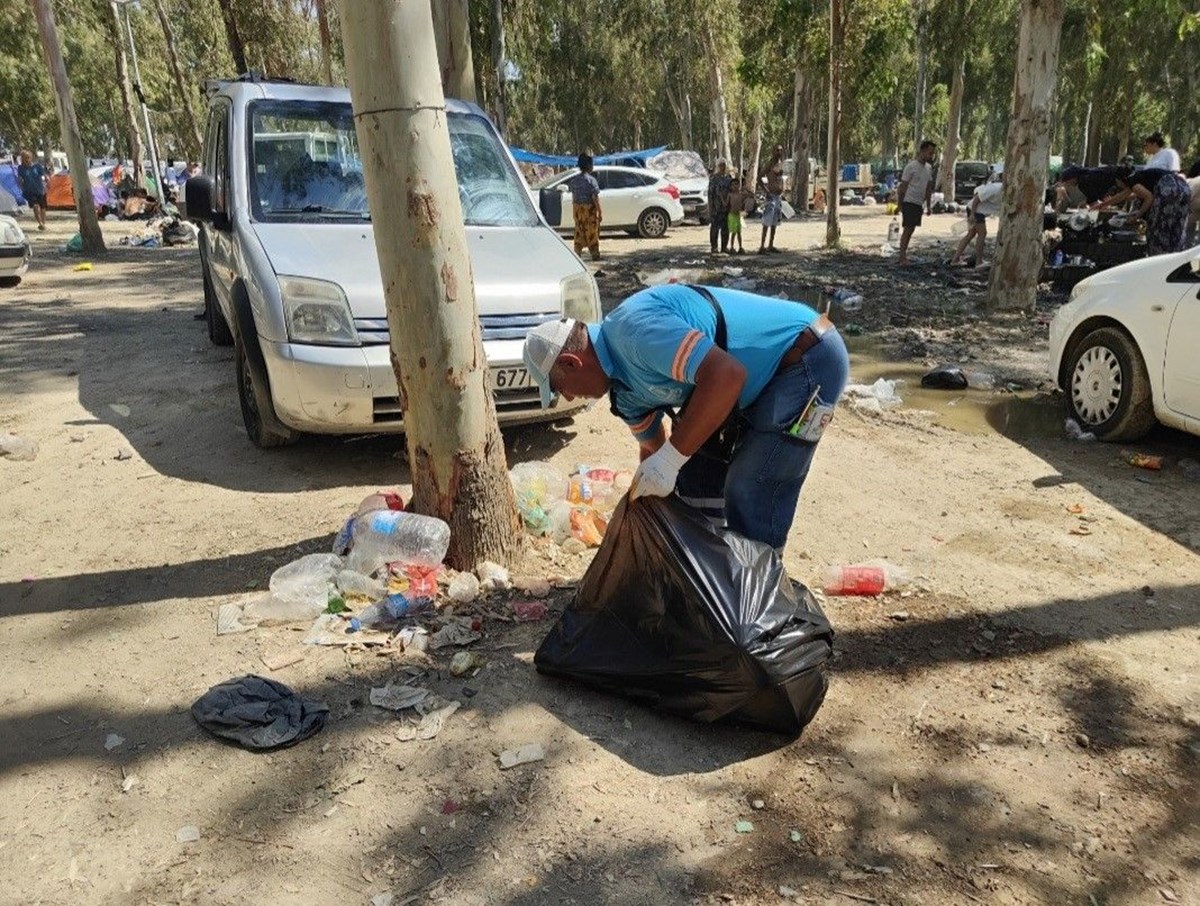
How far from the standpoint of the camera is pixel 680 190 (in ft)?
77.9

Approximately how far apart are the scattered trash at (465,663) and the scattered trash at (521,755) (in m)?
0.45

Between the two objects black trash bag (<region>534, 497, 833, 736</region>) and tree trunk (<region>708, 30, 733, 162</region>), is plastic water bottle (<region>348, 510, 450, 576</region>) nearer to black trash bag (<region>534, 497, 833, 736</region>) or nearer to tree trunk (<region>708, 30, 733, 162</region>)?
black trash bag (<region>534, 497, 833, 736</region>)

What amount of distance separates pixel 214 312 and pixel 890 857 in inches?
291

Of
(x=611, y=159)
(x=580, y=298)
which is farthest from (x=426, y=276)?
(x=611, y=159)

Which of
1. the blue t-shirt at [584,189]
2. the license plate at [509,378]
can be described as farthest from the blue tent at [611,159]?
the license plate at [509,378]

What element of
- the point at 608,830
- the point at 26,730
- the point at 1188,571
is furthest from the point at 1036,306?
the point at 26,730

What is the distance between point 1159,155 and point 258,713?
13.5 m

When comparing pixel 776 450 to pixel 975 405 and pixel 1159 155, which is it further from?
pixel 1159 155

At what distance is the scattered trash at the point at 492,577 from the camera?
3.72 meters

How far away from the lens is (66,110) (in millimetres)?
14828

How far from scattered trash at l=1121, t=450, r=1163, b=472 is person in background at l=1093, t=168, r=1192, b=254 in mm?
6659

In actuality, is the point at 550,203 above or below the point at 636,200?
above

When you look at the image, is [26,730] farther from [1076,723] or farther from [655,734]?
[1076,723]

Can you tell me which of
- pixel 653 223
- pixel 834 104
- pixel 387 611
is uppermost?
pixel 834 104
